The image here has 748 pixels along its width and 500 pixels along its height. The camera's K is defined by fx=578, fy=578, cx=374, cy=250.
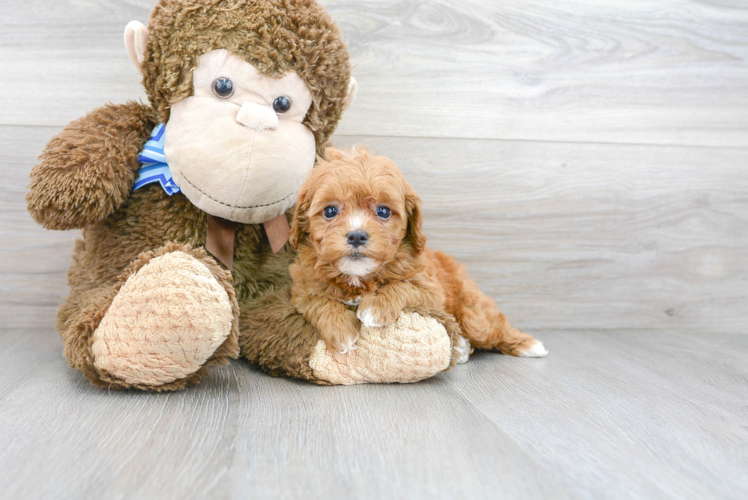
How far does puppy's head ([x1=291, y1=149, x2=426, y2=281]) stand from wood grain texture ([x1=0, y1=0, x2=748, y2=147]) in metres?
0.48

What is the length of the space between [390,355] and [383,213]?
0.23 meters

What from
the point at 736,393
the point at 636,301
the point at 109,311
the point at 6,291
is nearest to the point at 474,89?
the point at 636,301

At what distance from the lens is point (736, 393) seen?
1004mm

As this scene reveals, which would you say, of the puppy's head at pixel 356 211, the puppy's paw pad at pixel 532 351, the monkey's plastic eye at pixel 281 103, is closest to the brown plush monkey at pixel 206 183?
the monkey's plastic eye at pixel 281 103

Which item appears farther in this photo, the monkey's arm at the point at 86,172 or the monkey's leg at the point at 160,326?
the monkey's arm at the point at 86,172

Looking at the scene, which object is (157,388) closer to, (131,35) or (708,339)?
(131,35)

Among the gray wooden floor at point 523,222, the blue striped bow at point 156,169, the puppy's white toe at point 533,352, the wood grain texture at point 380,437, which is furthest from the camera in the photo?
the puppy's white toe at point 533,352

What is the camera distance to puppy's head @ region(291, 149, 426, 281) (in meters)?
0.85

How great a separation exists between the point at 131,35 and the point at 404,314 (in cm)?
66

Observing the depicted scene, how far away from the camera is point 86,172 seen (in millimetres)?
919

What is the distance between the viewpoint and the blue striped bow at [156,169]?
1000mm

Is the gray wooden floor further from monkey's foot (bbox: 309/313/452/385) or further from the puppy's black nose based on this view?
Answer: the puppy's black nose

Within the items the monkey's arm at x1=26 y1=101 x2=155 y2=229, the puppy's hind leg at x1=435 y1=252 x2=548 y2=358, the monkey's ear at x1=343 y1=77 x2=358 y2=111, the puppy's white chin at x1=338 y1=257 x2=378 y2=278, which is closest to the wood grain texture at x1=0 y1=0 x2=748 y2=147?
the monkey's ear at x1=343 y1=77 x2=358 y2=111

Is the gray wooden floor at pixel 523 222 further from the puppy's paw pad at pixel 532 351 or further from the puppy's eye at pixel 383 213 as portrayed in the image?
the puppy's eye at pixel 383 213
